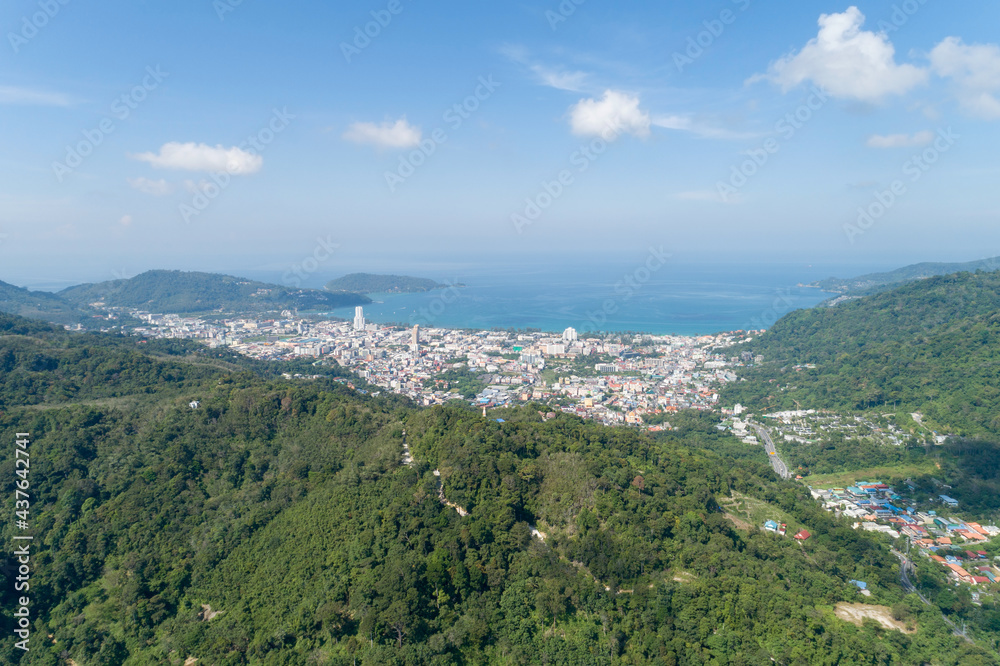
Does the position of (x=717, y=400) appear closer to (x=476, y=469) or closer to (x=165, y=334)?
(x=476, y=469)

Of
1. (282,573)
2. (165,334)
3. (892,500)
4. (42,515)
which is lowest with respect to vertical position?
(892,500)

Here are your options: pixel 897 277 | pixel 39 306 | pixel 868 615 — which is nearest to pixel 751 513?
pixel 868 615

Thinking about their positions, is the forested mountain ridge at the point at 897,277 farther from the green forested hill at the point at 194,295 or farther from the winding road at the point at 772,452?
the green forested hill at the point at 194,295

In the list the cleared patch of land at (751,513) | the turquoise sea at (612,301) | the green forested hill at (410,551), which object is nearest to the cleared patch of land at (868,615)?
the green forested hill at (410,551)

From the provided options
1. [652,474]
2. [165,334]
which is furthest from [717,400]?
[165,334]

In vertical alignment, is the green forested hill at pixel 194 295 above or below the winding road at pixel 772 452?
above

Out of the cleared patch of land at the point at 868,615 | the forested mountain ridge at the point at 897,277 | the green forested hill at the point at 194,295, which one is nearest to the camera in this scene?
the cleared patch of land at the point at 868,615

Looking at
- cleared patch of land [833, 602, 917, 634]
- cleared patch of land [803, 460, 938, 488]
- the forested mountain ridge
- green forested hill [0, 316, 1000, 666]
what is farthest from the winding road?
the forested mountain ridge
